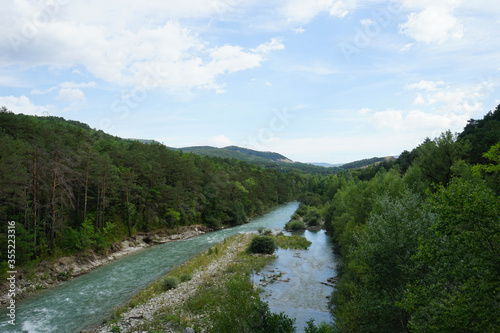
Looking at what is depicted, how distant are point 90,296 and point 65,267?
792 cm

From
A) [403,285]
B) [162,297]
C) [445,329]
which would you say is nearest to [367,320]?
[403,285]

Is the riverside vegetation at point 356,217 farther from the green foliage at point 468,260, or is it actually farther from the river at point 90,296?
the river at point 90,296

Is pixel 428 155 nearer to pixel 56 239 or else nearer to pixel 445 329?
pixel 445 329

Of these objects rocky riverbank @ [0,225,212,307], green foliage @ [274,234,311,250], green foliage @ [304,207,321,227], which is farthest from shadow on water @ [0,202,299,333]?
green foliage @ [304,207,321,227]

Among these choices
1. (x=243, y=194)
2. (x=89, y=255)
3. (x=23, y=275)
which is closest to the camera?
(x=23, y=275)

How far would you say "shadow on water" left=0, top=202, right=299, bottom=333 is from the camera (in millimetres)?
18844

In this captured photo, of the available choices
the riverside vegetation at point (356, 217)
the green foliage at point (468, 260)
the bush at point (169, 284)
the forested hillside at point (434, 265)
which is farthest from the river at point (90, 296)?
the green foliage at point (468, 260)

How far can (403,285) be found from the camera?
13461 mm

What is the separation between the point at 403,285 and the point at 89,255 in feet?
112

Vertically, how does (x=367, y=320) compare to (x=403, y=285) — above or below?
below

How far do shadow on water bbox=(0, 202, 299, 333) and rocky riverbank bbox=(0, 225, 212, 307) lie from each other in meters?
1.00

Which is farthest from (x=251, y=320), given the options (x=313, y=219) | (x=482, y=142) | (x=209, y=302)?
(x=313, y=219)

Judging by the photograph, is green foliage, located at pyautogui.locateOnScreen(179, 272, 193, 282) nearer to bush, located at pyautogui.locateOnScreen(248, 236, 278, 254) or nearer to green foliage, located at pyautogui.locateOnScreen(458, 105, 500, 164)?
bush, located at pyautogui.locateOnScreen(248, 236, 278, 254)

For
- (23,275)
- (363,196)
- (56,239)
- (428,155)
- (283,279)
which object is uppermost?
(428,155)
